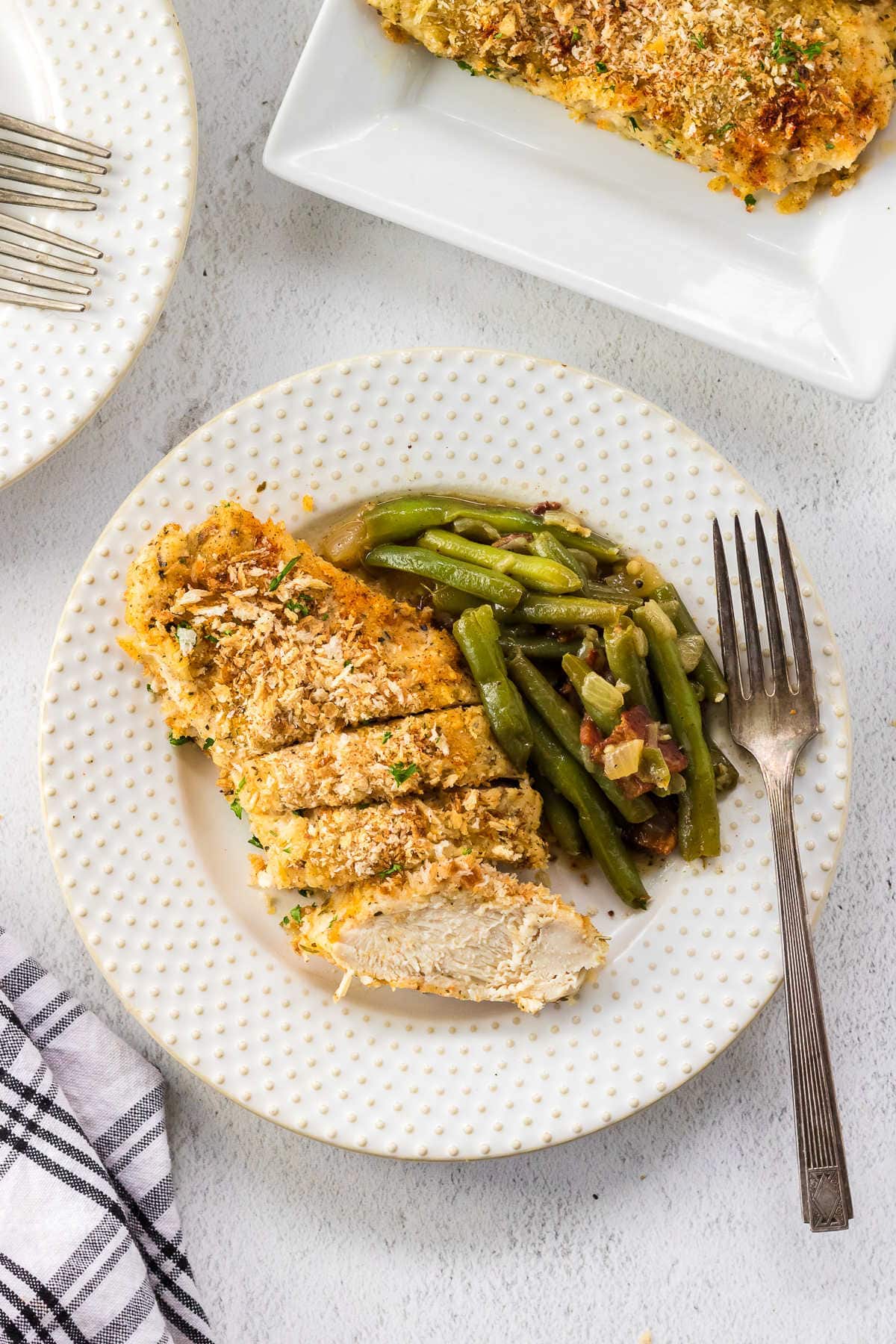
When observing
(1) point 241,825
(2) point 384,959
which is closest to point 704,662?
(2) point 384,959

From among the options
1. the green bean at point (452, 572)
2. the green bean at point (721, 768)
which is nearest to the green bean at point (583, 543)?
the green bean at point (452, 572)

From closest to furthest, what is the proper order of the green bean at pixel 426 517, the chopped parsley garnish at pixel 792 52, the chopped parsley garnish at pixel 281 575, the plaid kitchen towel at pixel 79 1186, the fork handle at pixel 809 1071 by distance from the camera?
the fork handle at pixel 809 1071 → the chopped parsley garnish at pixel 281 575 → the chopped parsley garnish at pixel 792 52 → the green bean at pixel 426 517 → the plaid kitchen towel at pixel 79 1186

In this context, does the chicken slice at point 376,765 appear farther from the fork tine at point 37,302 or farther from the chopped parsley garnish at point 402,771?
the fork tine at point 37,302

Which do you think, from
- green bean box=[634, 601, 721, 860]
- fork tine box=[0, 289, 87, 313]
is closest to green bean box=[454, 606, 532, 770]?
green bean box=[634, 601, 721, 860]

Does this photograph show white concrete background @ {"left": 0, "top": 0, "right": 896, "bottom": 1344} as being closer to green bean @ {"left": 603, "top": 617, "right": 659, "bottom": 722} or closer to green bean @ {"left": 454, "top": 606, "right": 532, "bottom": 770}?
green bean @ {"left": 603, "top": 617, "right": 659, "bottom": 722}

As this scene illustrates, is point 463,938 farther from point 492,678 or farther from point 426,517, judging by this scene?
point 426,517

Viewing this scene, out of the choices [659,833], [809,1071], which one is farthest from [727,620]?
[809,1071]
